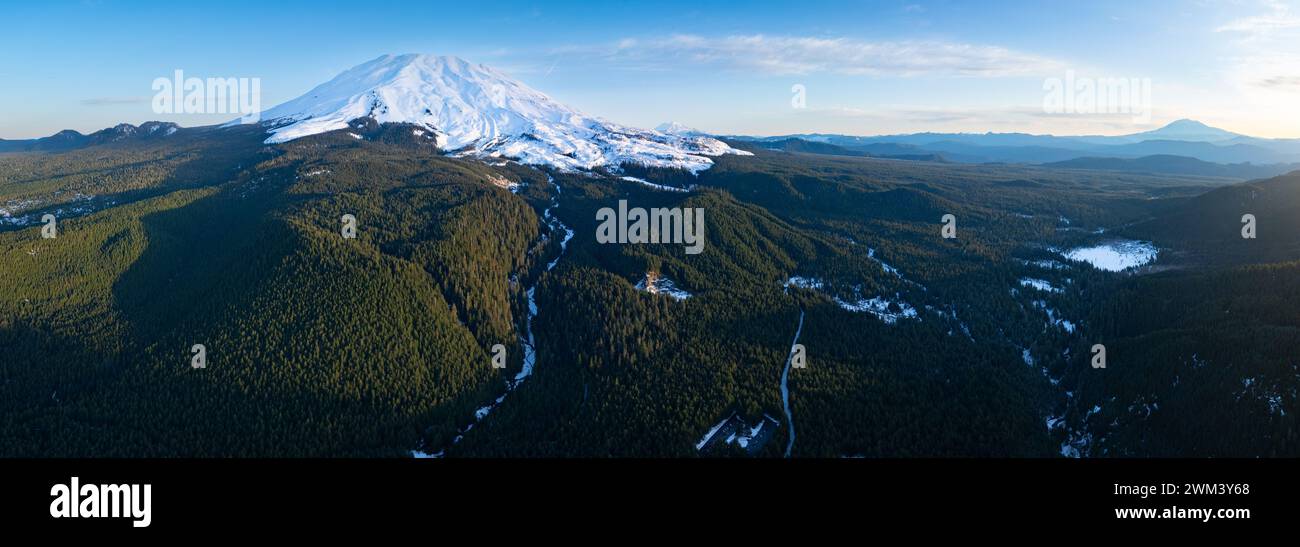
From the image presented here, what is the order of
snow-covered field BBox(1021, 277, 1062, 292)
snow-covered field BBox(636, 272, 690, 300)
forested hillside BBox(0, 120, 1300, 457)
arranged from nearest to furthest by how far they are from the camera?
forested hillside BBox(0, 120, 1300, 457) → snow-covered field BBox(636, 272, 690, 300) → snow-covered field BBox(1021, 277, 1062, 292)

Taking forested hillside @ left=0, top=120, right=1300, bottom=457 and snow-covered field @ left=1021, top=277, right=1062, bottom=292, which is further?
snow-covered field @ left=1021, top=277, right=1062, bottom=292

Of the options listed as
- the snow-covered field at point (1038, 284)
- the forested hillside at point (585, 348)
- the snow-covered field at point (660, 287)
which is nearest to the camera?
the forested hillside at point (585, 348)

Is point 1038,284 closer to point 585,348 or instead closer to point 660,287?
point 660,287

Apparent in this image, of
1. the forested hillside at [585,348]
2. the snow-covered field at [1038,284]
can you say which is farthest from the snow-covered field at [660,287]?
the snow-covered field at [1038,284]

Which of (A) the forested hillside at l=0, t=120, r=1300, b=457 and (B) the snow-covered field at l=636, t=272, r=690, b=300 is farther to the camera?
(B) the snow-covered field at l=636, t=272, r=690, b=300

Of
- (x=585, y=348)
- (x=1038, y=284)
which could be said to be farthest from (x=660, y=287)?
(x=1038, y=284)

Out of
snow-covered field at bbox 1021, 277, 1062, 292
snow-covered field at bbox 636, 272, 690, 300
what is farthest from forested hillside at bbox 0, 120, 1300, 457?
snow-covered field at bbox 636, 272, 690, 300

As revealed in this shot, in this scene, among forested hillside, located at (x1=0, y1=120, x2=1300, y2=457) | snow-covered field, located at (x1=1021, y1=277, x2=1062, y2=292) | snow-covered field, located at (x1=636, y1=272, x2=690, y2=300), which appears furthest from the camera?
snow-covered field, located at (x1=1021, y1=277, x2=1062, y2=292)

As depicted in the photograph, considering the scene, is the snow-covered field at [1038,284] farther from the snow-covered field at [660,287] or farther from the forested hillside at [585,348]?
the snow-covered field at [660,287]

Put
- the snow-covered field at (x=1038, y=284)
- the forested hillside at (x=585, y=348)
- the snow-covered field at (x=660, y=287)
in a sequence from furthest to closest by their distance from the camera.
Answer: the snow-covered field at (x=1038, y=284) < the snow-covered field at (x=660, y=287) < the forested hillside at (x=585, y=348)

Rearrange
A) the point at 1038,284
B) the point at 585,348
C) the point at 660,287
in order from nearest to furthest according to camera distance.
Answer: the point at 585,348
the point at 660,287
the point at 1038,284

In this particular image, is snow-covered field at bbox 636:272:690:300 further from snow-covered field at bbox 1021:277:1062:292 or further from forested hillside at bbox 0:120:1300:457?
snow-covered field at bbox 1021:277:1062:292

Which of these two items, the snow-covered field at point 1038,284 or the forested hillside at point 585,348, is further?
the snow-covered field at point 1038,284
